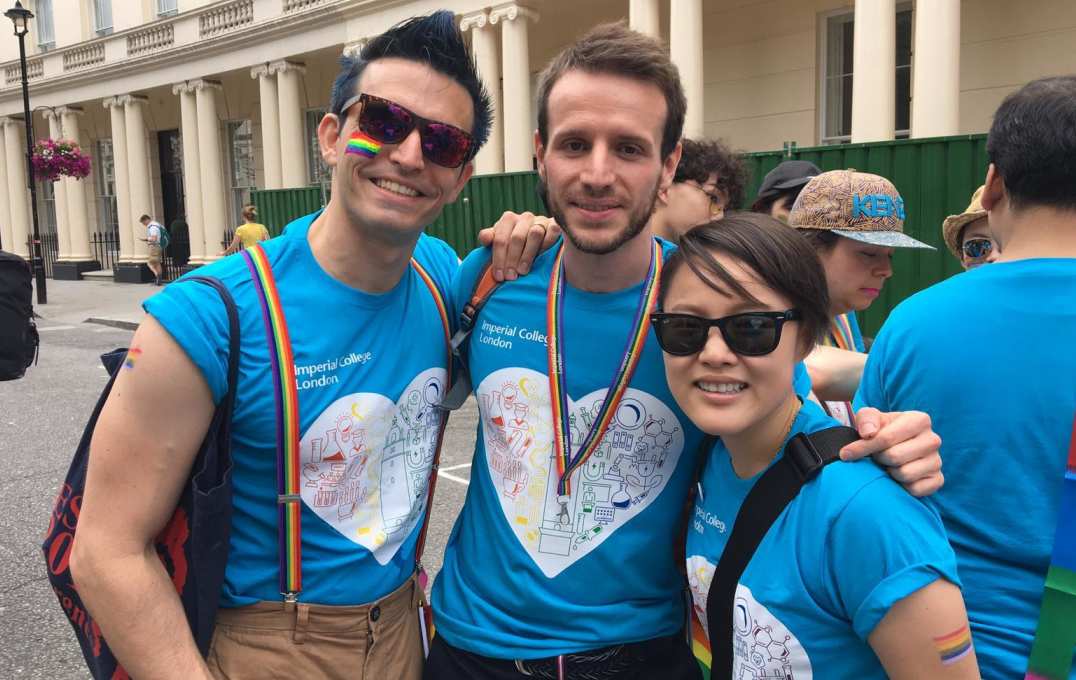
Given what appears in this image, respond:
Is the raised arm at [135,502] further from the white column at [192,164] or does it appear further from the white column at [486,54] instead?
the white column at [192,164]

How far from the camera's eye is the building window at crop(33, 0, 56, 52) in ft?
93.1

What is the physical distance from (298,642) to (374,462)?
17.6 inches

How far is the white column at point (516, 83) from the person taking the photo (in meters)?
14.9

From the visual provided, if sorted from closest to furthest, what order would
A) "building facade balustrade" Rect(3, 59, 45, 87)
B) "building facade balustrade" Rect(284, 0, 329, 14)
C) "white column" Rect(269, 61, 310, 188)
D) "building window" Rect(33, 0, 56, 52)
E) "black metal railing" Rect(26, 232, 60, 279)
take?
"building facade balustrade" Rect(284, 0, 329, 14)
"white column" Rect(269, 61, 310, 188)
"building facade balustrade" Rect(3, 59, 45, 87)
"building window" Rect(33, 0, 56, 52)
"black metal railing" Rect(26, 232, 60, 279)

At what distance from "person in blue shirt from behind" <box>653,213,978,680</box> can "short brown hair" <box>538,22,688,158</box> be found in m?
0.46

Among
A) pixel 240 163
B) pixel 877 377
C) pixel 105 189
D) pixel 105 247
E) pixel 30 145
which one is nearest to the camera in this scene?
pixel 877 377

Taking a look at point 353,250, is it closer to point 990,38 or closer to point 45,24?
point 990,38

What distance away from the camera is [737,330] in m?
1.64

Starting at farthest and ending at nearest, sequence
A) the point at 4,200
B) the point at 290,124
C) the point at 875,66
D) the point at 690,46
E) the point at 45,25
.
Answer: the point at 4,200, the point at 45,25, the point at 290,124, the point at 690,46, the point at 875,66

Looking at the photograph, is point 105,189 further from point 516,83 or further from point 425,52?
point 425,52

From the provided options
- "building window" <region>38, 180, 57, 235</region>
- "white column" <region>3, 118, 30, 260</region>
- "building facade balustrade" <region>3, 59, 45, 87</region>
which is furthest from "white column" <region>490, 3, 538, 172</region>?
"building window" <region>38, 180, 57, 235</region>

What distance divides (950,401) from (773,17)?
47.2 feet

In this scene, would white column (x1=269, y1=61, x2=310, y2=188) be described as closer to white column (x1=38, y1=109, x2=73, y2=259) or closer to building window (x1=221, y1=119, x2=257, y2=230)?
building window (x1=221, y1=119, x2=257, y2=230)

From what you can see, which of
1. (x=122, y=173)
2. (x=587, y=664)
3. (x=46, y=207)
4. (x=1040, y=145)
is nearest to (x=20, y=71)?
(x=46, y=207)
